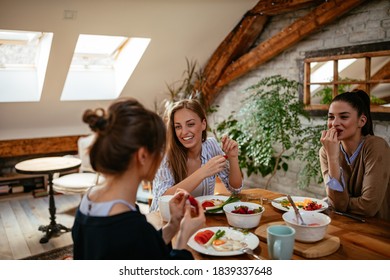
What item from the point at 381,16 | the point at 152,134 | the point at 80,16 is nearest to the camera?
the point at 152,134

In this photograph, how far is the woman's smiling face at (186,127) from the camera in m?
1.96

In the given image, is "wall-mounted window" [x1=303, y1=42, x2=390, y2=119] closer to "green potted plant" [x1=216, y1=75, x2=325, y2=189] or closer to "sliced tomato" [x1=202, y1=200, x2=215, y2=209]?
"green potted plant" [x1=216, y1=75, x2=325, y2=189]

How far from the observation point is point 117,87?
14.4 feet

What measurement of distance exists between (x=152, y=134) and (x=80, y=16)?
2.38 metres

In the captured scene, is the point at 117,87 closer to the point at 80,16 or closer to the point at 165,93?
the point at 165,93

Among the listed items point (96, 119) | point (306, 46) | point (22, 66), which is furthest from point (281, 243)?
point (22, 66)

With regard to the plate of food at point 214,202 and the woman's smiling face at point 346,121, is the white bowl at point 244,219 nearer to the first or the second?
the plate of food at point 214,202

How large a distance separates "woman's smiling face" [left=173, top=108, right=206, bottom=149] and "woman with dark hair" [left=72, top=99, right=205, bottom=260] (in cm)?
89

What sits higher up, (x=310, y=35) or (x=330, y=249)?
(x=310, y=35)

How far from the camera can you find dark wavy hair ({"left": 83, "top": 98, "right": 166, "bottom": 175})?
0.99m

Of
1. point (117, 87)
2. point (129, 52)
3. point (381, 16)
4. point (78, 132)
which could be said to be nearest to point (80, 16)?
point (129, 52)

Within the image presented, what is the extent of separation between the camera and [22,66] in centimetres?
393

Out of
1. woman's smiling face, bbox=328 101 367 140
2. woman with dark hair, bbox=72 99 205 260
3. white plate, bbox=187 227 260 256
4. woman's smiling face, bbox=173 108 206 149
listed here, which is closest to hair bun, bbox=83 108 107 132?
woman with dark hair, bbox=72 99 205 260
